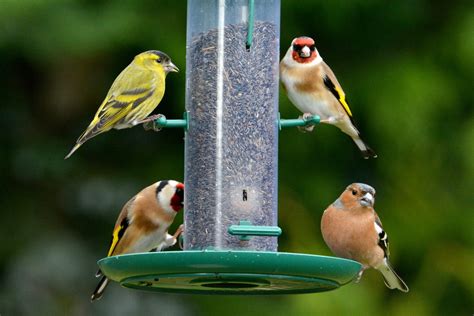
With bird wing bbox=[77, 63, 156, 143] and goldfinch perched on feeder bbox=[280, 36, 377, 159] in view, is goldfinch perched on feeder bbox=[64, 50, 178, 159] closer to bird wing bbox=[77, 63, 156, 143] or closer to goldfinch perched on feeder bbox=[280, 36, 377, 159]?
bird wing bbox=[77, 63, 156, 143]

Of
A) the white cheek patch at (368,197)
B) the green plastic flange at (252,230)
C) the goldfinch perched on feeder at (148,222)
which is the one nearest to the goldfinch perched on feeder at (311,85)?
the white cheek patch at (368,197)

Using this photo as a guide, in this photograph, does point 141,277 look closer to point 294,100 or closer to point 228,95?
point 228,95

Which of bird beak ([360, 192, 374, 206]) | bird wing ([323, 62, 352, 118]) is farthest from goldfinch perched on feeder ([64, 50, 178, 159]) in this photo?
bird beak ([360, 192, 374, 206])

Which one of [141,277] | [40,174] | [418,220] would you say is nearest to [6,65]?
[40,174]

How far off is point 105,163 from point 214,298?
1.66m

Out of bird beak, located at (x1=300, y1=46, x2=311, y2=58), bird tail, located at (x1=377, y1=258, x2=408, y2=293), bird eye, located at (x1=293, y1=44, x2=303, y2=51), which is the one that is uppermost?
bird eye, located at (x1=293, y1=44, x2=303, y2=51)

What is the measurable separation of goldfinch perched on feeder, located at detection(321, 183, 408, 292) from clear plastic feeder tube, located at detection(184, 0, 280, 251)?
103 cm

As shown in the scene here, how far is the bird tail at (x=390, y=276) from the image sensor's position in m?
9.23

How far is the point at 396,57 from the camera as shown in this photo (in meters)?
11.4

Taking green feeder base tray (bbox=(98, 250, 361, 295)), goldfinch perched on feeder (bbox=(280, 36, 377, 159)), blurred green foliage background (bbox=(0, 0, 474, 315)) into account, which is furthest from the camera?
blurred green foliage background (bbox=(0, 0, 474, 315))

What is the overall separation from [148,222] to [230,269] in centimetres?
201

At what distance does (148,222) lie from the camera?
28.3 feet

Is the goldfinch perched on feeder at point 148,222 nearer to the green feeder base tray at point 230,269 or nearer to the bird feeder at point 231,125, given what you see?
the bird feeder at point 231,125

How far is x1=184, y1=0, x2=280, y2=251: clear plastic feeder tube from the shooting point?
775 centimetres
